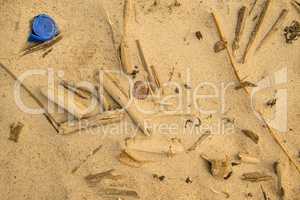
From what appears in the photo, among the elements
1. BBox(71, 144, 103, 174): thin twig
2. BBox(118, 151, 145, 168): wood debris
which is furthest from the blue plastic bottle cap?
BBox(118, 151, 145, 168): wood debris

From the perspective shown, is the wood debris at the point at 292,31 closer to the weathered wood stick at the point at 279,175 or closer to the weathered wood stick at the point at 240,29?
the weathered wood stick at the point at 240,29

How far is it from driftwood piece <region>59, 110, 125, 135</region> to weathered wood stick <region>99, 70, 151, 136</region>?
58mm

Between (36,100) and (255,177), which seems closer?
(36,100)

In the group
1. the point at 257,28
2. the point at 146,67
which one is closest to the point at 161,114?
the point at 146,67

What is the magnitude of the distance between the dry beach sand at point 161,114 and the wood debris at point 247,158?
29 millimetres

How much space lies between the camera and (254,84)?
324 centimetres

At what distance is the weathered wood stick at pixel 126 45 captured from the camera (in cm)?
315

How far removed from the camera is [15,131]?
10.3 feet

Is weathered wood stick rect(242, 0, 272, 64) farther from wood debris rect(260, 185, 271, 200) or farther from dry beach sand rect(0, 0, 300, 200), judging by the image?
wood debris rect(260, 185, 271, 200)

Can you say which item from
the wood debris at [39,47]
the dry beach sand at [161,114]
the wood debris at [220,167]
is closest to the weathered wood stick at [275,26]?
the dry beach sand at [161,114]

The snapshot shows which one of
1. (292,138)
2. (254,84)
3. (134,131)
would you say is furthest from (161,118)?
(292,138)

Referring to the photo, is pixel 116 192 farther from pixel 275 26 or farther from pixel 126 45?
pixel 275 26

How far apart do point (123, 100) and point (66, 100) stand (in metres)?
0.35

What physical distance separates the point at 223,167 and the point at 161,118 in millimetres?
502
